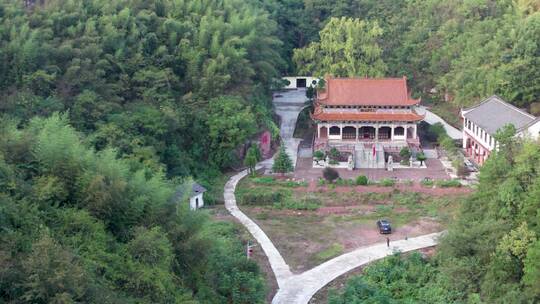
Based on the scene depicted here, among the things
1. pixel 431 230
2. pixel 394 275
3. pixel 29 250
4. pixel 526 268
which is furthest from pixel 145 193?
pixel 431 230

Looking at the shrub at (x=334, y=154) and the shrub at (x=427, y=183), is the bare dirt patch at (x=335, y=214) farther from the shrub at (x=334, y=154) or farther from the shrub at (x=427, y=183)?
the shrub at (x=334, y=154)

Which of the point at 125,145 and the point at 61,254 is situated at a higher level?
the point at 125,145

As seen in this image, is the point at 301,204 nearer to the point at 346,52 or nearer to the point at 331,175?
the point at 331,175

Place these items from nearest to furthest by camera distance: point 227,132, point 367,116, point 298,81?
point 227,132, point 367,116, point 298,81

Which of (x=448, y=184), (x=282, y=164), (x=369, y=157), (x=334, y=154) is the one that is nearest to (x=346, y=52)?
(x=369, y=157)

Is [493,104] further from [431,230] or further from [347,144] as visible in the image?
[431,230]

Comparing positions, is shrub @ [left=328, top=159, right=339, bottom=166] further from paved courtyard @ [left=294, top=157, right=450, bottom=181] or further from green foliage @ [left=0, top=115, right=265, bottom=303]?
green foliage @ [left=0, top=115, right=265, bottom=303]
